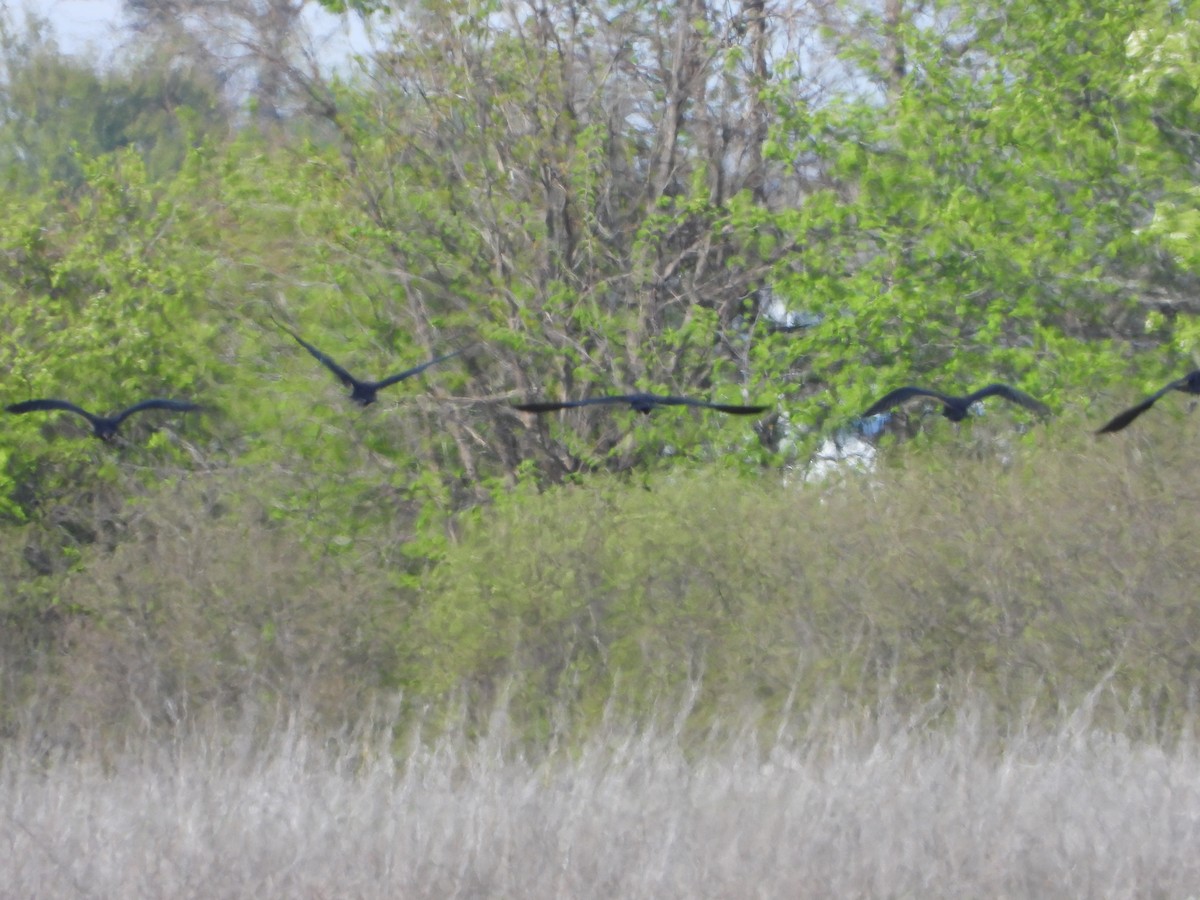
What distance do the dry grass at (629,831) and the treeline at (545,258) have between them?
769cm

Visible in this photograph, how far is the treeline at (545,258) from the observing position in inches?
618

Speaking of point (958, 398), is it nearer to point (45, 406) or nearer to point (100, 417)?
point (100, 417)

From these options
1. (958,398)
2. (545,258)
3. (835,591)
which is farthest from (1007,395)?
(545,258)

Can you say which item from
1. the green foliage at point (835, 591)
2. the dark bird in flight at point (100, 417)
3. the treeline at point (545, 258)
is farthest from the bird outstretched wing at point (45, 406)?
the treeline at point (545, 258)

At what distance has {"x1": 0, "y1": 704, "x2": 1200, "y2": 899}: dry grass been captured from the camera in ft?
22.1

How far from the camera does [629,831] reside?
7312 millimetres

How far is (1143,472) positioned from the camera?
11922 mm

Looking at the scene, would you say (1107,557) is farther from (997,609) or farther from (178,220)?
(178,220)

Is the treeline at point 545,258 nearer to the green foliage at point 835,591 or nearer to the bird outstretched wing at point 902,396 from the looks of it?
the green foliage at point 835,591

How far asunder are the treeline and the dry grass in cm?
769

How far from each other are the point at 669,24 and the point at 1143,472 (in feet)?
28.5

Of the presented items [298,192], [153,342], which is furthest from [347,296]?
[153,342]

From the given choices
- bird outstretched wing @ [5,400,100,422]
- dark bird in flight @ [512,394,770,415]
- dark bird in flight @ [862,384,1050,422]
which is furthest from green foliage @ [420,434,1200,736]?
dark bird in flight @ [512,394,770,415]

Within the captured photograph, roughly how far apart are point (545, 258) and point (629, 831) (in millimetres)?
12324
